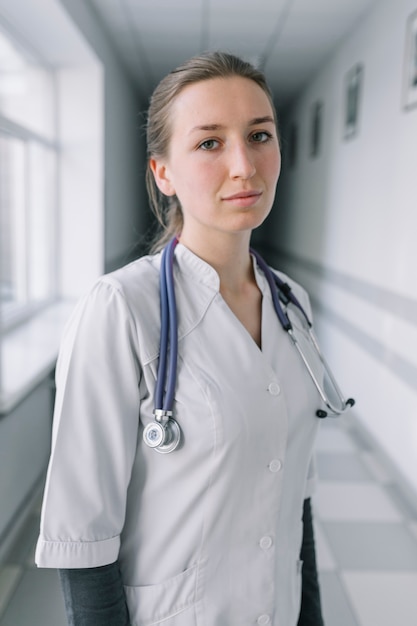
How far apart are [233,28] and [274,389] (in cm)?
Answer: 371

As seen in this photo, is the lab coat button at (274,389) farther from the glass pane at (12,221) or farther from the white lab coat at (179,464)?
the glass pane at (12,221)

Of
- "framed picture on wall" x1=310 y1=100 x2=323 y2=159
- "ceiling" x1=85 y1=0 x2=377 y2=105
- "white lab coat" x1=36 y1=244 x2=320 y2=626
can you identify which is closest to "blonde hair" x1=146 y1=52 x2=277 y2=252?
"white lab coat" x1=36 y1=244 x2=320 y2=626

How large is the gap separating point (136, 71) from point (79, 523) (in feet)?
17.0

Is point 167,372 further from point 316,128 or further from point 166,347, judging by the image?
point 316,128

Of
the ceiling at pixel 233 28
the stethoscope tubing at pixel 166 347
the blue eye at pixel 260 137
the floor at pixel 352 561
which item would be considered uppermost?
the ceiling at pixel 233 28

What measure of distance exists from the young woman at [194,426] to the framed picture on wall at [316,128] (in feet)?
13.8

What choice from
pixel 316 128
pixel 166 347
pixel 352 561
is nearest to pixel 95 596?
pixel 166 347

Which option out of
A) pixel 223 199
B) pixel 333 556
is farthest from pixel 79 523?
pixel 333 556

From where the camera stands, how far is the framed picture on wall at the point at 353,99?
143 inches

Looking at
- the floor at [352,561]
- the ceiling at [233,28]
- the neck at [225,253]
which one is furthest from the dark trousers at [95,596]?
the ceiling at [233,28]

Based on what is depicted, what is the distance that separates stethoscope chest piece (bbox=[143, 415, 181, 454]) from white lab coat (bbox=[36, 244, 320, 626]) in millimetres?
18

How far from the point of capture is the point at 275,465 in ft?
2.66

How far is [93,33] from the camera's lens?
3568 millimetres

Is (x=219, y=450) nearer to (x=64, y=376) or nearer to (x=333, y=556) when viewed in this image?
(x=64, y=376)
